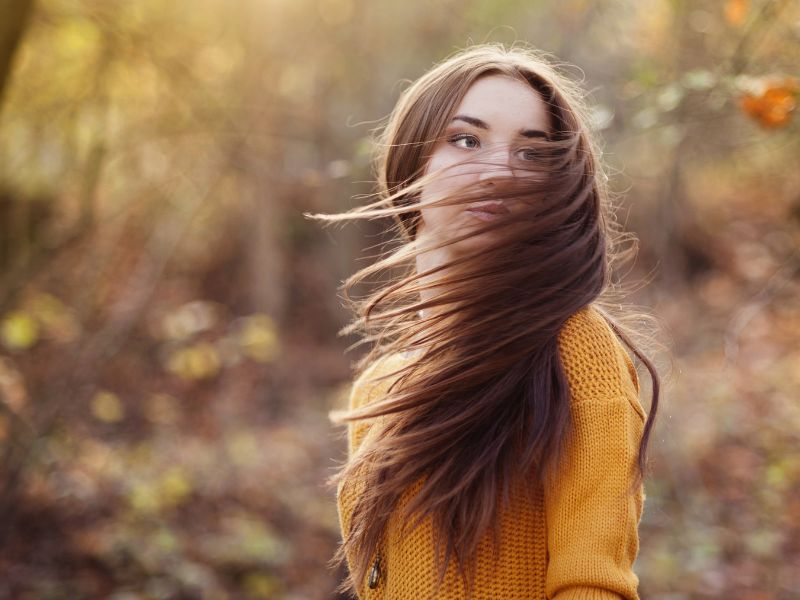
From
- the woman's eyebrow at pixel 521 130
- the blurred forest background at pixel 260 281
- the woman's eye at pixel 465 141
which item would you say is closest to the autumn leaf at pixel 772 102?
the blurred forest background at pixel 260 281

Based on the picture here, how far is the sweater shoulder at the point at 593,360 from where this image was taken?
146 cm

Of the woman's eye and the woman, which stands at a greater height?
the woman's eye

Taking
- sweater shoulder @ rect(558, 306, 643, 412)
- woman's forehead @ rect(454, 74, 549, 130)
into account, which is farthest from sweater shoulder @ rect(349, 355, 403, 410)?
woman's forehead @ rect(454, 74, 549, 130)

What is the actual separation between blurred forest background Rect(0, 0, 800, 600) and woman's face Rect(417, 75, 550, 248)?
2.57 feet

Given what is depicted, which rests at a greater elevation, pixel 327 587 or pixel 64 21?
pixel 64 21

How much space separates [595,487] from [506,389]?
0.80ft

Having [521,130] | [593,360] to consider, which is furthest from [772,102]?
[593,360]

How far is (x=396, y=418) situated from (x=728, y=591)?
373cm

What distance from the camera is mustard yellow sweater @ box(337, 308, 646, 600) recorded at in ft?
4.50

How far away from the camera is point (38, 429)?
4.59 m

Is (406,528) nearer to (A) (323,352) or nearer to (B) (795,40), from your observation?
(B) (795,40)

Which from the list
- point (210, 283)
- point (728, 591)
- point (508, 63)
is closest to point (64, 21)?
point (508, 63)

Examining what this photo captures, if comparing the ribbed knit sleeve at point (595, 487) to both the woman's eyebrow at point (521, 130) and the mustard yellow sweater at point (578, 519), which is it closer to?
the mustard yellow sweater at point (578, 519)

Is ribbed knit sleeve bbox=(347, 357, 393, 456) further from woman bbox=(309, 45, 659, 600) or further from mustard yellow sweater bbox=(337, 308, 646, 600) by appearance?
mustard yellow sweater bbox=(337, 308, 646, 600)
